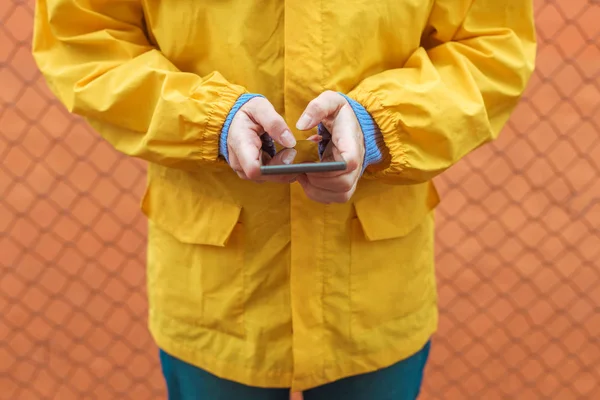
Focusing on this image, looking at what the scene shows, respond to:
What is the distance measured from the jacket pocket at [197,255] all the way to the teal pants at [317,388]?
0.08 meters

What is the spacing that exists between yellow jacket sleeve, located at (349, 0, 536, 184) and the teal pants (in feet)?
0.87

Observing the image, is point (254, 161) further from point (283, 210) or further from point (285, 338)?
point (285, 338)

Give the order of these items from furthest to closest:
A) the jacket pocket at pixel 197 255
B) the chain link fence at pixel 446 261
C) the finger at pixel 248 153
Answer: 1. the chain link fence at pixel 446 261
2. the jacket pocket at pixel 197 255
3. the finger at pixel 248 153

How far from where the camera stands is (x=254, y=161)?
23.0 inches

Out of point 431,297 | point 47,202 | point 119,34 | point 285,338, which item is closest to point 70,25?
point 119,34

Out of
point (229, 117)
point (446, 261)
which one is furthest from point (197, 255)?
point (446, 261)

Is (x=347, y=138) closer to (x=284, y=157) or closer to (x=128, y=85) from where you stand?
(x=284, y=157)

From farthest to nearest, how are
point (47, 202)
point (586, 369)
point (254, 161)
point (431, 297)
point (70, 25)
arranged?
point (47, 202) → point (586, 369) → point (431, 297) → point (70, 25) → point (254, 161)

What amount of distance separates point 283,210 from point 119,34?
9.7 inches

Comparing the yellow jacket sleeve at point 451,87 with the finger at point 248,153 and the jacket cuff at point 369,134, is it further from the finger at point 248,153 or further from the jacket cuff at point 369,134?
the finger at point 248,153

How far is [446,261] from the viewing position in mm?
1889

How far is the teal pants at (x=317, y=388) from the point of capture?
0.82 m

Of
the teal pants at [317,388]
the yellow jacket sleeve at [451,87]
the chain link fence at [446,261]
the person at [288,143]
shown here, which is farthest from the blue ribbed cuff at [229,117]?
the chain link fence at [446,261]

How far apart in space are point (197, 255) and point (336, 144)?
0.23 meters
